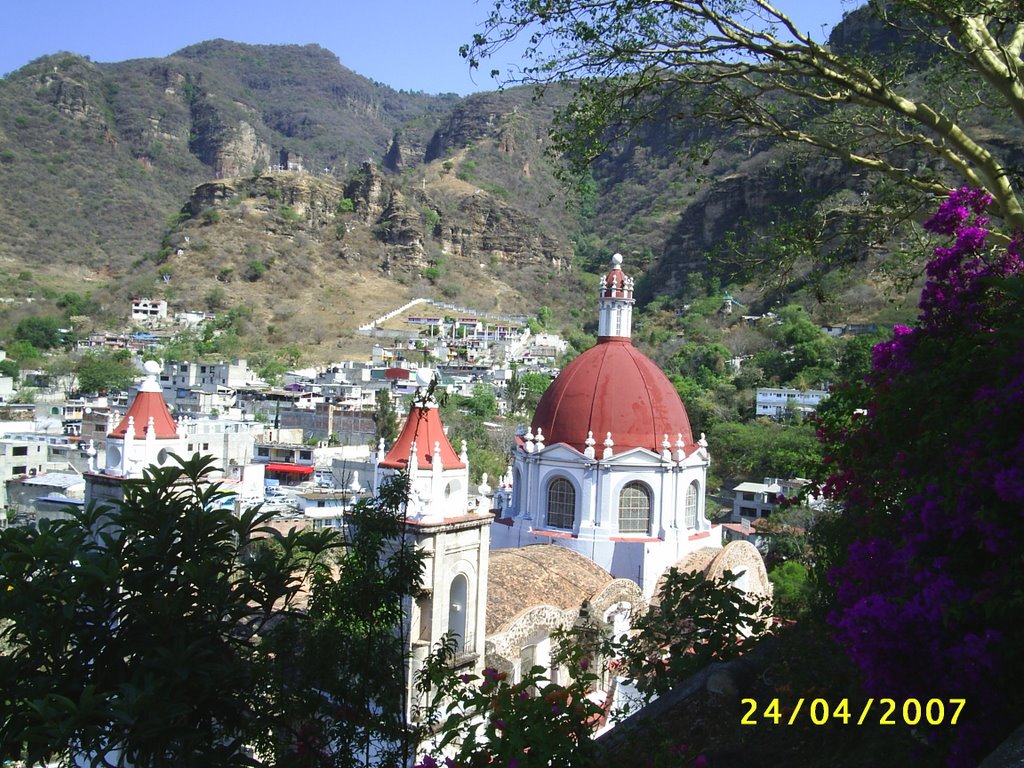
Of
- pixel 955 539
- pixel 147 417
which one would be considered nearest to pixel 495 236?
pixel 147 417

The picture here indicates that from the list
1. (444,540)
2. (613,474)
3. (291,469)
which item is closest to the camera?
(444,540)

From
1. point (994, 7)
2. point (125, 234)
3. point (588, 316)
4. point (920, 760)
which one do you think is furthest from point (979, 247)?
point (125, 234)

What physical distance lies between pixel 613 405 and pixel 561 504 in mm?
1854

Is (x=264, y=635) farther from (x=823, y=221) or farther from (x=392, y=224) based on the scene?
(x=392, y=224)

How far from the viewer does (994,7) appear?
6996 mm

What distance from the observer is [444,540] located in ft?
38.2

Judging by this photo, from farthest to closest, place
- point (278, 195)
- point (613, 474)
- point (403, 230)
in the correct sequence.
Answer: point (403, 230)
point (278, 195)
point (613, 474)

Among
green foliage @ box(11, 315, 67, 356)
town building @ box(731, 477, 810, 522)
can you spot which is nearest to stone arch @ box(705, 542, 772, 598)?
town building @ box(731, 477, 810, 522)

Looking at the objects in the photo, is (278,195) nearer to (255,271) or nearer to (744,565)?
(255,271)

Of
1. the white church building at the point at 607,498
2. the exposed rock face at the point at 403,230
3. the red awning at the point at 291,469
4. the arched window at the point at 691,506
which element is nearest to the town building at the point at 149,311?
the exposed rock face at the point at 403,230

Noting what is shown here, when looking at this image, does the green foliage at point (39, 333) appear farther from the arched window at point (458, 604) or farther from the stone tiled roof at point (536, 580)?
the arched window at point (458, 604)

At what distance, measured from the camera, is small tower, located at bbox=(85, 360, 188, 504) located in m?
13.4

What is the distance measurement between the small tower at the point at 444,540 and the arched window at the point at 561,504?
466cm
